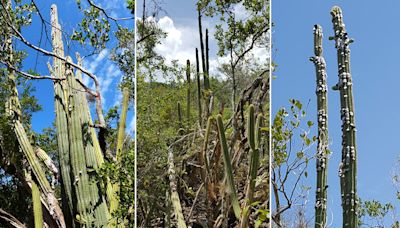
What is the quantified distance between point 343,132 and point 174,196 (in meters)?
0.81

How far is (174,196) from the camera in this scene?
2639 millimetres

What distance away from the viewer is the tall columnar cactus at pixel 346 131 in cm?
260

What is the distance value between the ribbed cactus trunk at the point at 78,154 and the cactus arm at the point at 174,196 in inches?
26.9

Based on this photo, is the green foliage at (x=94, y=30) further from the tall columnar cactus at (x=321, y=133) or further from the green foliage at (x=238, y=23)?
the tall columnar cactus at (x=321, y=133)

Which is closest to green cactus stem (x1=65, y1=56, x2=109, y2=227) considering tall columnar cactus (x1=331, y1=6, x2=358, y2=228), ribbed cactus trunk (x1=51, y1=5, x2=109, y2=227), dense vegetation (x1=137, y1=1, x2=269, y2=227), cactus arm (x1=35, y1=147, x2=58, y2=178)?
ribbed cactus trunk (x1=51, y1=5, x2=109, y2=227)

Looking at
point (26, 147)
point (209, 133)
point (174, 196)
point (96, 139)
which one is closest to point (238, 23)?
point (209, 133)

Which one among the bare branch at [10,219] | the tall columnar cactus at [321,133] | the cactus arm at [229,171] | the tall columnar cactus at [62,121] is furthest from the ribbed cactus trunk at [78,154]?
the tall columnar cactus at [321,133]

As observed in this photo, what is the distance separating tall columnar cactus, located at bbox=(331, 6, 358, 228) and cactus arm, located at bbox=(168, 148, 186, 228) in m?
0.71

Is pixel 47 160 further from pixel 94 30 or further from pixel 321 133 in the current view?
pixel 321 133

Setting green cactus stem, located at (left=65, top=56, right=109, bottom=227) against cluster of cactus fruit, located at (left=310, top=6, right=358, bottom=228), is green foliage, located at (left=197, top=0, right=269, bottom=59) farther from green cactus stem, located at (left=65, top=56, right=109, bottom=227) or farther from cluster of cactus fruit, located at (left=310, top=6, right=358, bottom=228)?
green cactus stem, located at (left=65, top=56, right=109, bottom=227)

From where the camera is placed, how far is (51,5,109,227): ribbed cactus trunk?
10.5ft

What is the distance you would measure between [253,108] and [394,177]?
95cm

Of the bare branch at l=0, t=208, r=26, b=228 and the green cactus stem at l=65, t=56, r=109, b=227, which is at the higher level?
the green cactus stem at l=65, t=56, r=109, b=227

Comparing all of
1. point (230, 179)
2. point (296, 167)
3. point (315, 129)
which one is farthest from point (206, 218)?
point (315, 129)
